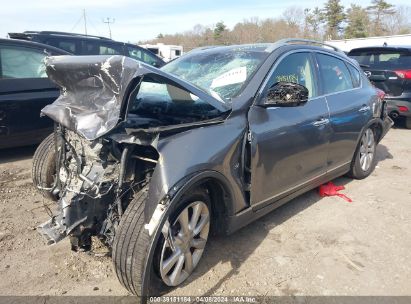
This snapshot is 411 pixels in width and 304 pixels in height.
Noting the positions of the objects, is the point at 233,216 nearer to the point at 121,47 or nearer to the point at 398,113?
the point at 398,113

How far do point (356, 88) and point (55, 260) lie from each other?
12.7 feet

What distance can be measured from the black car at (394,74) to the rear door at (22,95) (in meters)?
5.99

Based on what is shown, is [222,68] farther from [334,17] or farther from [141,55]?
[334,17]

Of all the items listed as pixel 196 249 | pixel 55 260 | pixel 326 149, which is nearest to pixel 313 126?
pixel 326 149

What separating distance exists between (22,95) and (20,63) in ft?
1.59

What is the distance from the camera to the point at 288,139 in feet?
11.3

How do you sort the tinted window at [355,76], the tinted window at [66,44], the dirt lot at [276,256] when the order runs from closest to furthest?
1. the dirt lot at [276,256]
2. the tinted window at [355,76]
3. the tinted window at [66,44]

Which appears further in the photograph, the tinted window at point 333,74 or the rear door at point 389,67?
the rear door at point 389,67

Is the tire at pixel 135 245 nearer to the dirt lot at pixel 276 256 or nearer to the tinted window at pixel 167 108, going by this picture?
the dirt lot at pixel 276 256

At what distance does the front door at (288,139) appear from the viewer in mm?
3186

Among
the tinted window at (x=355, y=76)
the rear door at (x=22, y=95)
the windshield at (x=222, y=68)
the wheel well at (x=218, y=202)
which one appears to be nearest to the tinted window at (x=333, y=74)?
the tinted window at (x=355, y=76)

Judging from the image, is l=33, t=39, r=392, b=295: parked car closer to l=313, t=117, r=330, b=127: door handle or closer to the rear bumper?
l=313, t=117, r=330, b=127: door handle

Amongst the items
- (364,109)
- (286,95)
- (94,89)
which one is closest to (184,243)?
(94,89)

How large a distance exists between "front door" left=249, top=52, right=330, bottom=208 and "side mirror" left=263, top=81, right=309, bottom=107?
0.23ft
